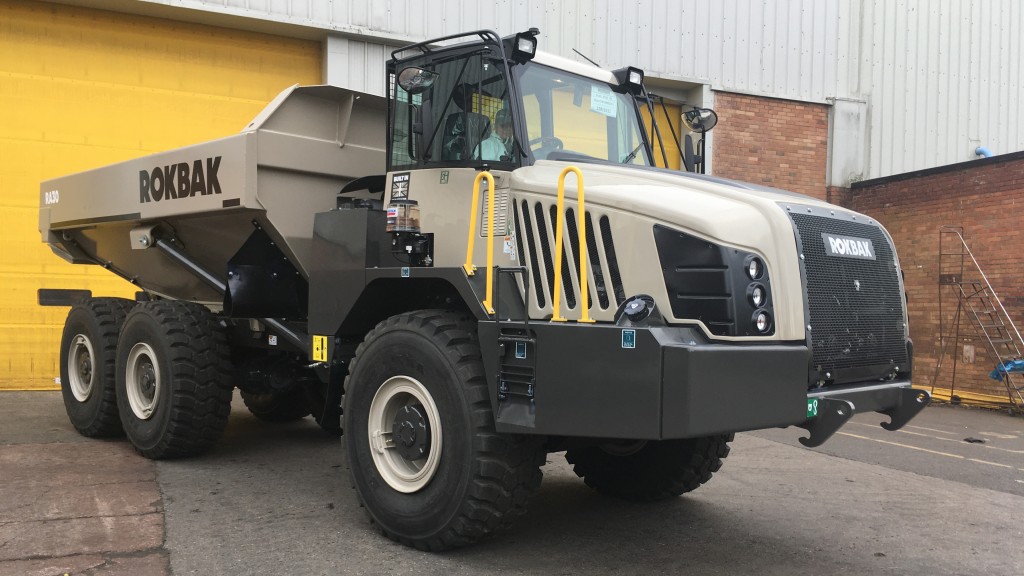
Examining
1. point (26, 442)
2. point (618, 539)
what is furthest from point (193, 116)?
point (618, 539)

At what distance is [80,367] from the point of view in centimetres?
872

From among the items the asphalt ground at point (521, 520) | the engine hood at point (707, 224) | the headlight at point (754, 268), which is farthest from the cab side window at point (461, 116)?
the asphalt ground at point (521, 520)

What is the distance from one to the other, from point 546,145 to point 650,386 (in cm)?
188

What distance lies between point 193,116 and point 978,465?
409 inches

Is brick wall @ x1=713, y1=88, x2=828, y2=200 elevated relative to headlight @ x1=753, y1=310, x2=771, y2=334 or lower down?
elevated

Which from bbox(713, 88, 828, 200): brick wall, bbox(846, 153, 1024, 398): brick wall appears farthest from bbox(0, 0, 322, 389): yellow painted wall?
bbox(846, 153, 1024, 398): brick wall

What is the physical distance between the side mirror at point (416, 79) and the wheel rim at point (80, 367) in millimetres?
4880

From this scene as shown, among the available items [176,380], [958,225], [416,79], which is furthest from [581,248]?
[958,225]

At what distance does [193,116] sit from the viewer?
12094mm

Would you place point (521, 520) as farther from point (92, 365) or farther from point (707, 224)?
point (92, 365)

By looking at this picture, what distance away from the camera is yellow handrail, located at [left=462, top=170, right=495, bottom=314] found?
4848 mm

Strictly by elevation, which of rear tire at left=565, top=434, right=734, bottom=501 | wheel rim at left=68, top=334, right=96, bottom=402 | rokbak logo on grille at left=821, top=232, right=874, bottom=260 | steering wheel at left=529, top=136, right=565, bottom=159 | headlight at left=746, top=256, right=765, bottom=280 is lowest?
rear tire at left=565, top=434, right=734, bottom=501

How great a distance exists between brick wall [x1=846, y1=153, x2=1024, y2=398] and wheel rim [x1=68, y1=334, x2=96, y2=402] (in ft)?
39.5

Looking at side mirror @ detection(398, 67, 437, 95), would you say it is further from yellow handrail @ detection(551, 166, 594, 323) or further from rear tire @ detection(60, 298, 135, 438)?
rear tire @ detection(60, 298, 135, 438)
